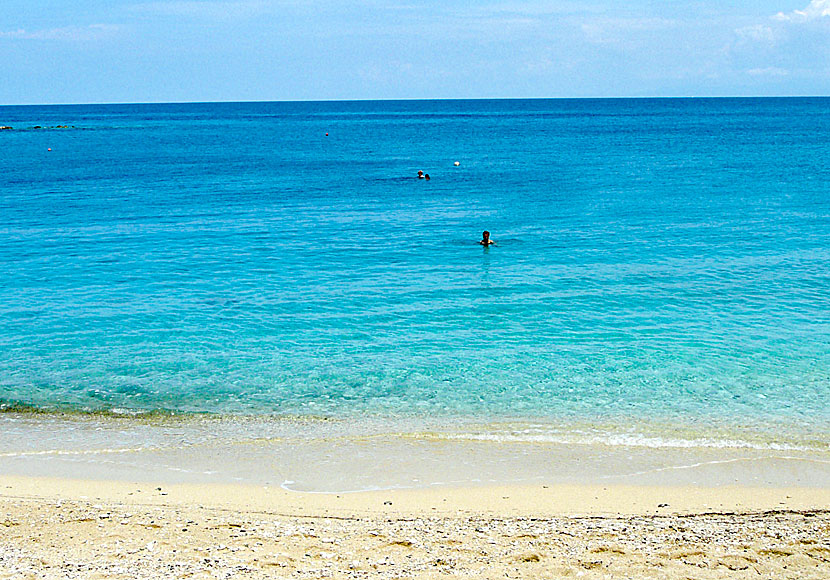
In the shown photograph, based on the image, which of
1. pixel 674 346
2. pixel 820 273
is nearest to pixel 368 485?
pixel 674 346

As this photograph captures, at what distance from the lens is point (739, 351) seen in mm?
18891

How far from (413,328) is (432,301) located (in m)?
3.01

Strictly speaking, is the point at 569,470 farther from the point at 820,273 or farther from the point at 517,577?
the point at 820,273

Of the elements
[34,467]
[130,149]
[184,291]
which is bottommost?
[34,467]

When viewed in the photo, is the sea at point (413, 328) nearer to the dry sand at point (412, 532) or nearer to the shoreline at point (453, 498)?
the shoreline at point (453, 498)

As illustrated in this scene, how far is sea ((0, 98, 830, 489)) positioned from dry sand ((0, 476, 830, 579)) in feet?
3.10

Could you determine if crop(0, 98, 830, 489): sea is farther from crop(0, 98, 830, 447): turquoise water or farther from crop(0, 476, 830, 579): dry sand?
crop(0, 476, 830, 579): dry sand

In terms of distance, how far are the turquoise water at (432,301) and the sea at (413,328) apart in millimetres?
97

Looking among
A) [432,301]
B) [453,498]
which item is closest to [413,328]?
[432,301]

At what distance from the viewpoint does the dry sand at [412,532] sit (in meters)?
9.62

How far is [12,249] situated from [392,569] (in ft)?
92.3

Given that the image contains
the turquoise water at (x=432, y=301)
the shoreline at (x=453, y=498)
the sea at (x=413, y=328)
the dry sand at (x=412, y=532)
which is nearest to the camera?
the dry sand at (x=412, y=532)

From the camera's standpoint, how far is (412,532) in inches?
419

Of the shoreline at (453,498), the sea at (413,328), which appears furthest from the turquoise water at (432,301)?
the shoreline at (453,498)
